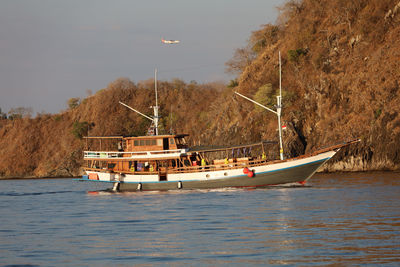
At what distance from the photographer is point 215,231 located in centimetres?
2859

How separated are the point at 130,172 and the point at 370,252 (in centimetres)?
4279

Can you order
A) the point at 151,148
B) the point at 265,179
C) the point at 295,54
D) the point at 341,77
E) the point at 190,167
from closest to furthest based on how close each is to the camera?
the point at 265,179 → the point at 190,167 → the point at 151,148 → the point at 341,77 → the point at 295,54

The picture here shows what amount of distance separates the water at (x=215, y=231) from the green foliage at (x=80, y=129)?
97.7 m

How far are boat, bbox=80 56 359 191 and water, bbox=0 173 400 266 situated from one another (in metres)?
7.92

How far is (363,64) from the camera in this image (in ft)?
306

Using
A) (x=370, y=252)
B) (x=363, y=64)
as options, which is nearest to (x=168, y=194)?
(x=370, y=252)

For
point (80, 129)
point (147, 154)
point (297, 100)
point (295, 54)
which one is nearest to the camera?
point (147, 154)

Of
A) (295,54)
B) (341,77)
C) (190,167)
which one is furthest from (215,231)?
(295,54)

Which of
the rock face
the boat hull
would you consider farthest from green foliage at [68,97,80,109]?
the boat hull

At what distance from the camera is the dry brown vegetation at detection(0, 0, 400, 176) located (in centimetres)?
8550

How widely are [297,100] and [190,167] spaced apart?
154 ft

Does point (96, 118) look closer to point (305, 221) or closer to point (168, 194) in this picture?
point (168, 194)

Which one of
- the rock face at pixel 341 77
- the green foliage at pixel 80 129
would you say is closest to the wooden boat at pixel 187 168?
the rock face at pixel 341 77

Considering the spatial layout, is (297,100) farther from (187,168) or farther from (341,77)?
(187,168)
